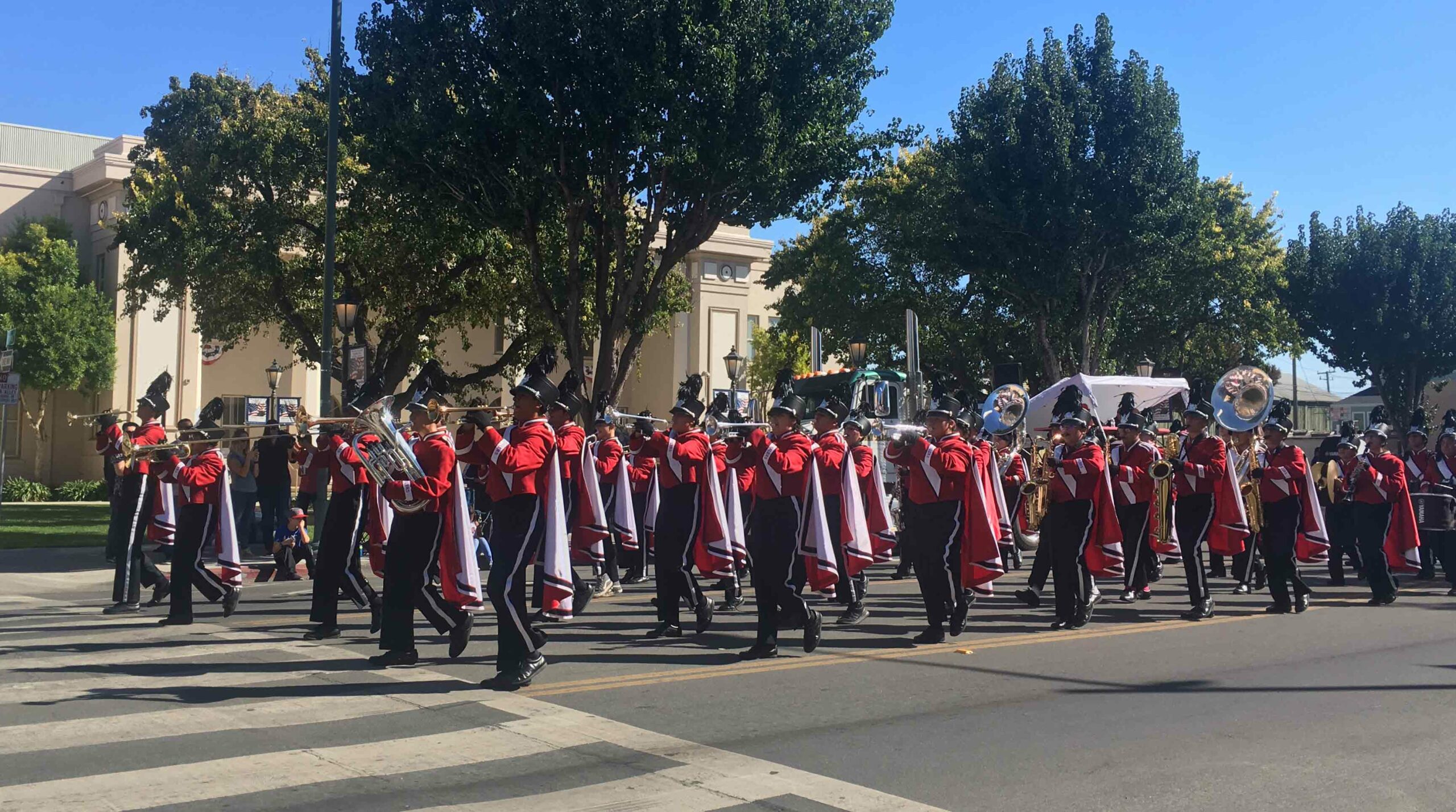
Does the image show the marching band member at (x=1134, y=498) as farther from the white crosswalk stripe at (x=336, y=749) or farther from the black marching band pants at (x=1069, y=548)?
the white crosswalk stripe at (x=336, y=749)

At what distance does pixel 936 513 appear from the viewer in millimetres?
10258

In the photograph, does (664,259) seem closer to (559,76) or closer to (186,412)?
(559,76)

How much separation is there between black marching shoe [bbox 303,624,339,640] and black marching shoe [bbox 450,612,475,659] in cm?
177

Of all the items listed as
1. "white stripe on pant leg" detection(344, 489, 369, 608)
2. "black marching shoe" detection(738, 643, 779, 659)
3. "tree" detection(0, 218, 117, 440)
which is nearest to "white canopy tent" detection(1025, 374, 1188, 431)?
"black marching shoe" detection(738, 643, 779, 659)

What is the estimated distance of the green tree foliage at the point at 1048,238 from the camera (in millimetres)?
29266

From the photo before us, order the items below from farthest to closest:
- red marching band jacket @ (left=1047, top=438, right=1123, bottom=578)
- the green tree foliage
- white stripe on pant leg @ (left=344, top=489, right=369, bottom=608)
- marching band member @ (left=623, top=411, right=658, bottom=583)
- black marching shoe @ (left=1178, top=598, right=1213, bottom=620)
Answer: the green tree foliage → marching band member @ (left=623, top=411, right=658, bottom=583) → black marching shoe @ (left=1178, top=598, right=1213, bottom=620) → red marching band jacket @ (left=1047, top=438, right=1123, bottom=578) → white stripe on pant leg @ (left=344, top=489, right=369, bottom=608)

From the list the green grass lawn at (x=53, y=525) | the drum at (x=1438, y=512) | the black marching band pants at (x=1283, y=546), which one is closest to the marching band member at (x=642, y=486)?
the black marching band pants at (x=1283, y=546)

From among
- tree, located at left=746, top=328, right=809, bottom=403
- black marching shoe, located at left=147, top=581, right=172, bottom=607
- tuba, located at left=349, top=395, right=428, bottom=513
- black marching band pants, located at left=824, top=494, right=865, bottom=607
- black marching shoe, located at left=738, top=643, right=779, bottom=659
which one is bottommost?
black marching shoe, located at left=738, top=643, right=779, bottom=659

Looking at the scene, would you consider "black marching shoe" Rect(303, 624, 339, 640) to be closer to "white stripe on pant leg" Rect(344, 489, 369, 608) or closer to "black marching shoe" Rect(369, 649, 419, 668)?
"white stripe on pant leg" Rect(344, 489, 369, 608)

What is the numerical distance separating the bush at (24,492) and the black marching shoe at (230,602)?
1182 inches

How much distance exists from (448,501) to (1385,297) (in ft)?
139

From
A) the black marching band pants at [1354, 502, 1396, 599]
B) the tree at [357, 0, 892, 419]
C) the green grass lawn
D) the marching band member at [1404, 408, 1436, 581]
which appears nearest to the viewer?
the black marching band pants at [1354, 502, 1396, 599]

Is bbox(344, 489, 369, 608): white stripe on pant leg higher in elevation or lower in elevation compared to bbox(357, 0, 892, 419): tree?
lower

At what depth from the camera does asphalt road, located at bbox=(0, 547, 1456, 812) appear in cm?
560
